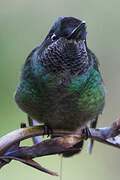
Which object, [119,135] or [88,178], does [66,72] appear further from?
[88,178]

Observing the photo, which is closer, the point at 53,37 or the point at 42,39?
the point at 53,37

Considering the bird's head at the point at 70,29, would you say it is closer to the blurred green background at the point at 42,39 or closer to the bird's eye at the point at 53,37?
the bird's eye at the point at 53,37

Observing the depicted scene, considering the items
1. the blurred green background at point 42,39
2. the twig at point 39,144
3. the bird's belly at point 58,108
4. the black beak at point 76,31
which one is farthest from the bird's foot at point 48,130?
the blurred green background at point 42,39

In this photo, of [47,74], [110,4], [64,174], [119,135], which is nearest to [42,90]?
[47,74]

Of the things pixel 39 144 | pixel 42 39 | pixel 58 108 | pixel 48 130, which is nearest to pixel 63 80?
pixel 58 108

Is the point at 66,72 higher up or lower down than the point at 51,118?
higher up

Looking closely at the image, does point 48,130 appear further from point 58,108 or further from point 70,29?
point 70,29

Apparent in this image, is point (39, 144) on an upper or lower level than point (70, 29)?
lower
